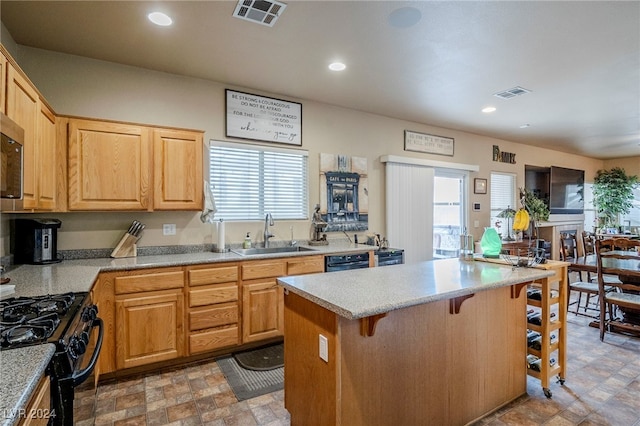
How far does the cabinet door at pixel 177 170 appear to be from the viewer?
10.1 ft

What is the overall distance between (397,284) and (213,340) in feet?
6.18

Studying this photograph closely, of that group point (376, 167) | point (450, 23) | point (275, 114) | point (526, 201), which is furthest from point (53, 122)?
point (526, 201)

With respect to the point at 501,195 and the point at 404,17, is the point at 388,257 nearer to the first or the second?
the point at 404,17

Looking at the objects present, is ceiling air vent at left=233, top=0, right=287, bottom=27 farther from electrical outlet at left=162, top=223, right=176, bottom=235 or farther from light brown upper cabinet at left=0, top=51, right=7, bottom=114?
electrical outlet at left=162, top=223, right=176, bottom=235

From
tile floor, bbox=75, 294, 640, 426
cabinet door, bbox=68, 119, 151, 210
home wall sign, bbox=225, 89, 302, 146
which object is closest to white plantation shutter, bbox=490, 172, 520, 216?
tile floor, bbox=75, 294, 640, 426

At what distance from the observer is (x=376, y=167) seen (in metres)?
4.79

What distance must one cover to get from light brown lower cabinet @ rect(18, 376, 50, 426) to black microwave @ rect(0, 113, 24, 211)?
3.06 ft

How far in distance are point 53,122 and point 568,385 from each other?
178 inches

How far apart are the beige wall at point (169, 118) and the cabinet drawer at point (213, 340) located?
1.00 m

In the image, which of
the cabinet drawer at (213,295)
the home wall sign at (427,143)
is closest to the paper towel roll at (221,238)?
the cabinet drawer at (213,295)

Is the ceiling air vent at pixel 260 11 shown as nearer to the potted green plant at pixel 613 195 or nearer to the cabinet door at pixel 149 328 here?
the cabinet door at pixel 149 328

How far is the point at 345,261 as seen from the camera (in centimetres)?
366

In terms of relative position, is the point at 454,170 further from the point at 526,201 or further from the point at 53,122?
the point at 53,122

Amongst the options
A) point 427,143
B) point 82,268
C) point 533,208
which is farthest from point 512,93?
point 82,268
